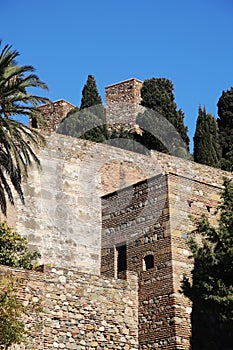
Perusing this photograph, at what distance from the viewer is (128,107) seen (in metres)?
43.5

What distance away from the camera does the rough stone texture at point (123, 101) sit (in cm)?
4275

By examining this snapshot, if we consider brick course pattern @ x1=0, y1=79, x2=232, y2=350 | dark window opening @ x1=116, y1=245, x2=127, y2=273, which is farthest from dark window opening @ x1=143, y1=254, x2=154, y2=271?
dark window opening @ x1=116, y1=245, x2=127, y2=273

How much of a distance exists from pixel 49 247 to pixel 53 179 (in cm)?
269

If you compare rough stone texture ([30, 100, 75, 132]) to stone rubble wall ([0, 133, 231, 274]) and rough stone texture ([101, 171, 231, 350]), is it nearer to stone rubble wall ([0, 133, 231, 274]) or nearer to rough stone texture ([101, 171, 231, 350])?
stone rubble wall ([0, 133, 231, 274])

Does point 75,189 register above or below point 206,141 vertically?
below

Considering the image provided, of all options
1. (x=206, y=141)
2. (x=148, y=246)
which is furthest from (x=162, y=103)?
(x=148, y=246)

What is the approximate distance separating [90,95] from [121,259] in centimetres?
1943

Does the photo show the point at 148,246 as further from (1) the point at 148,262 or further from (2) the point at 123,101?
(2) the point at 123,101

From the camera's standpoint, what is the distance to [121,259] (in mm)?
23156

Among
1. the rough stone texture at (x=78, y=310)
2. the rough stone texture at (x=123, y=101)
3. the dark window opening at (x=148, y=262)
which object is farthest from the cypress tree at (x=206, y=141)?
the rough stone texture at (x=78, y=310)

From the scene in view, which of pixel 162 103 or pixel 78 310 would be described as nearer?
pixel 78 310

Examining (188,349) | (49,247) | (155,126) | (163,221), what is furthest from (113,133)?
(188,349)

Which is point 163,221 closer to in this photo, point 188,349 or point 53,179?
point 188,349

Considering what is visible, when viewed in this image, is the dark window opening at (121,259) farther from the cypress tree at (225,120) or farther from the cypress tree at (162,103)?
the cypress tree at (225,120)
